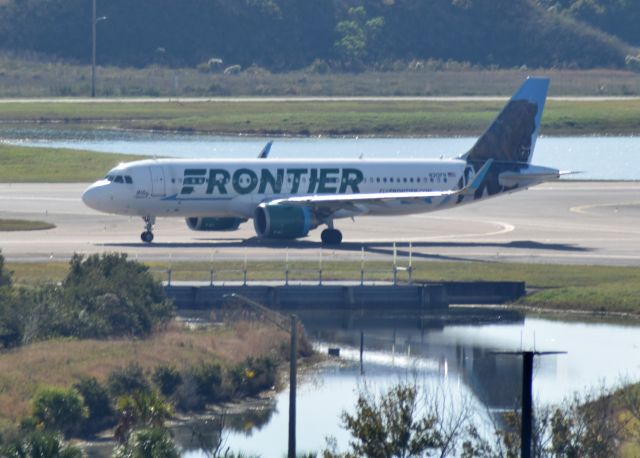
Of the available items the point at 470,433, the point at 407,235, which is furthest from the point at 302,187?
the point at 470,433

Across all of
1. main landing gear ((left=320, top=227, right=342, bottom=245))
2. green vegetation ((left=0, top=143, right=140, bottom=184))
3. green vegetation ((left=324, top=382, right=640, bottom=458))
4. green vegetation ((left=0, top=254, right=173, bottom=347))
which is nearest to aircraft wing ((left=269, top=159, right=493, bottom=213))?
main landing gear ((left=320, top=227, right=342, bottom=245))

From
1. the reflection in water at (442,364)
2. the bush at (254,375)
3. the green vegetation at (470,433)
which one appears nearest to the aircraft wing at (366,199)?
the reflection in water at (442,364)

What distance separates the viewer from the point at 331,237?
6556 cm

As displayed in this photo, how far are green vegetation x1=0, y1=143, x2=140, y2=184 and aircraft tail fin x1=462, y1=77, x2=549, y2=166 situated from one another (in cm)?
3305

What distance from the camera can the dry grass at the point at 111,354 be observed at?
37.0 m

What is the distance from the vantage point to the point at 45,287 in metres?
47.6

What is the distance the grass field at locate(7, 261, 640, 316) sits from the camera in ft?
176

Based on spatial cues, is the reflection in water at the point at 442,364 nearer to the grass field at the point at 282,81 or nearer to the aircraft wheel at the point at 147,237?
the aircraft wheel at the point at 147,237

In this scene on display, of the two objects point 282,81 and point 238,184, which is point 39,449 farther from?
point 282,81

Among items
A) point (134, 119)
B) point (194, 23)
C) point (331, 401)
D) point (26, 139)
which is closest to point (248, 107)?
point (134, 119)

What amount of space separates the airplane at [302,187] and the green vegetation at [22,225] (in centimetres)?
602

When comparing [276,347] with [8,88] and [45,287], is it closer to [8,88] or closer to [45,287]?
[45,287]

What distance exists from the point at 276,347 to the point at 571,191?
49.7 metres

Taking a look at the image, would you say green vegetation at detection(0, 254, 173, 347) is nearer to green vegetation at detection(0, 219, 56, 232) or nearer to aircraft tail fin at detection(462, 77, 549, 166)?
green vegetation at detection(0, 219, 56, 232)
